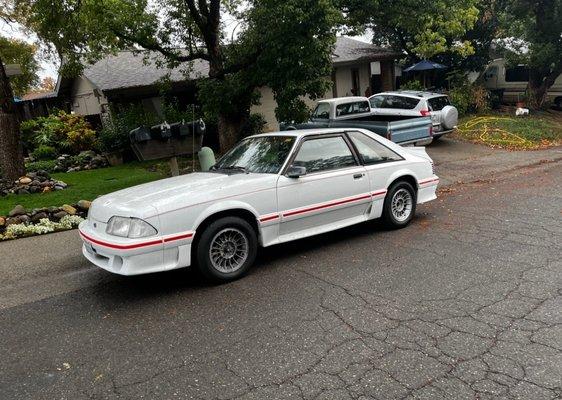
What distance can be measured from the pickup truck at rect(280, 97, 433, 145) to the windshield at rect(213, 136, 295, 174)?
386 cm

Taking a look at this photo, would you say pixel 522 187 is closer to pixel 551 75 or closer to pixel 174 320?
pixel 174 320

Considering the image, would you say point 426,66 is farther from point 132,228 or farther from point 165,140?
point 132,228

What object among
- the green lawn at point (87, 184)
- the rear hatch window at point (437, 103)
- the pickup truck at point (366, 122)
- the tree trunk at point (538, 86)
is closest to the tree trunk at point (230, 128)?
the pickup truck at point (366, 122)

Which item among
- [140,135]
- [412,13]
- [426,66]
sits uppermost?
[412,13]

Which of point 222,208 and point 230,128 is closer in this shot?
point 222,208

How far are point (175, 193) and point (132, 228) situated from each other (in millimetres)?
609

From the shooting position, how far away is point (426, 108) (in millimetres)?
14352

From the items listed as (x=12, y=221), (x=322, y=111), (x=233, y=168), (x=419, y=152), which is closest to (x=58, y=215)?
(x=12, y=221)

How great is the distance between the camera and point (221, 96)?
36.4 feet

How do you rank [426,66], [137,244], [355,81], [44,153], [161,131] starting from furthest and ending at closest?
[355,81], [426,66], [44,153], [161,131], [137,244]

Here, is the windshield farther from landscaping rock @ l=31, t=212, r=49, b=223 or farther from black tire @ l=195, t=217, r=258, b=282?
landscaping rock @ l=31, t=212, r=49, b=223


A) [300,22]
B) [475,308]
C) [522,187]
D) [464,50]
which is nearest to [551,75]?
[464,50]

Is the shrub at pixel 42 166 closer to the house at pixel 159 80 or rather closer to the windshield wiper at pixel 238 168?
the house at pixel 159 80

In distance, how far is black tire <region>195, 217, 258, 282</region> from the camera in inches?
184
